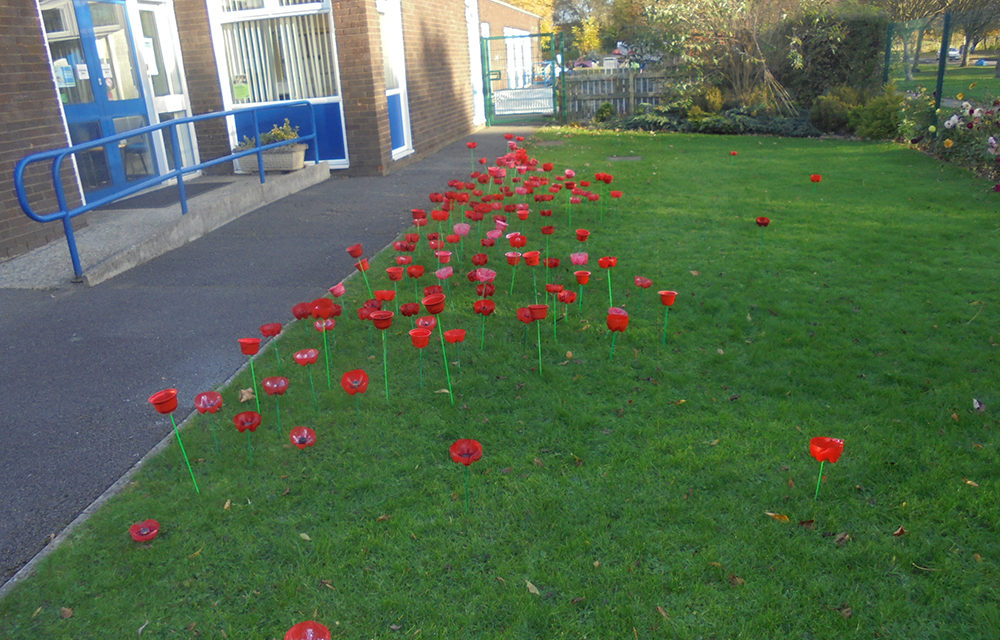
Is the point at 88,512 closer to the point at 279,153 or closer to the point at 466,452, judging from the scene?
the point at 466,452

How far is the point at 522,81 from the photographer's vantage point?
31.5 meters

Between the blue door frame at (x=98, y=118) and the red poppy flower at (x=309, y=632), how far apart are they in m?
8.05

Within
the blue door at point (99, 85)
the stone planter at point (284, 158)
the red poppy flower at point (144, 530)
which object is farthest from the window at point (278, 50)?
the red poppy flower at point (144, 530)

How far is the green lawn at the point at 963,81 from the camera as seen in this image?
1089cm

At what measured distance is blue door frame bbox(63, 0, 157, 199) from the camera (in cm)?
828

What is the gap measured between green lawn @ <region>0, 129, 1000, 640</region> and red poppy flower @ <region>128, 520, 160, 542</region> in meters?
0.06

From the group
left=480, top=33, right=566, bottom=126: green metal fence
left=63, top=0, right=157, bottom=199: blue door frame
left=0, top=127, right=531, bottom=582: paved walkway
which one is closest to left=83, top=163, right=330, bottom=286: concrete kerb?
left=0, top=127, right=531, bottom=582: paved walkway

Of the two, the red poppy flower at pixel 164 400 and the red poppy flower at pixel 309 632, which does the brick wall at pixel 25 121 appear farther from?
the red poppy flower at pixel 309 632

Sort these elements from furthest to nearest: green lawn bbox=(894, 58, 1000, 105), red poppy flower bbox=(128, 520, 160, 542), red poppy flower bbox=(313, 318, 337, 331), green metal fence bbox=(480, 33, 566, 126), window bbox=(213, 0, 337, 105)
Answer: green metal fence bbox=(480, 33, 566, 126) → green lawn bbox=(894, 58, 1000, 105) → window bbox=(213, 0, 337, 105) → red poppy flower bbox=(313, 318, 337, 331) → red poppy flower bbox=(128, 520, 160, 542)

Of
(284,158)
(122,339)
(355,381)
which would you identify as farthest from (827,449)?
(284,158)

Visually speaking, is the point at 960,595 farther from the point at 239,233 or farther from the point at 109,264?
the point at 239,233

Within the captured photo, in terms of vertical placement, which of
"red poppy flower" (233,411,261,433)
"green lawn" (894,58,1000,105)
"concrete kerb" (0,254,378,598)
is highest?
"green lawn" (894,58,1000,105)

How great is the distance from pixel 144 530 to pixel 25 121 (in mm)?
5833

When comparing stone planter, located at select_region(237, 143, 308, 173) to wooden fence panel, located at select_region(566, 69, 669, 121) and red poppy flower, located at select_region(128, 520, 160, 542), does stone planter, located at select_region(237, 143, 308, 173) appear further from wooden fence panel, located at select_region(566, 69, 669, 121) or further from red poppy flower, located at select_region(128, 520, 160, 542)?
wooden fence panel, located at select_region(566, 69, 669, 121)
